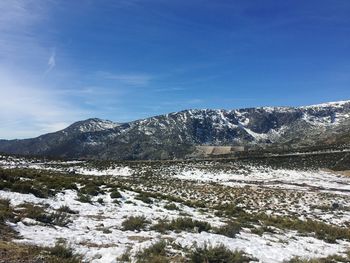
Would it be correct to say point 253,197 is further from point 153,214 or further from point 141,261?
point 141,261

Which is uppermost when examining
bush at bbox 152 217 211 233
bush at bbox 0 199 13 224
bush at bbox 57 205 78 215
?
bush at bbox 0 199 13 224

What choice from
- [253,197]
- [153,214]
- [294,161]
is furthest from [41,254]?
[294,161]

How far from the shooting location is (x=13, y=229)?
404 inches

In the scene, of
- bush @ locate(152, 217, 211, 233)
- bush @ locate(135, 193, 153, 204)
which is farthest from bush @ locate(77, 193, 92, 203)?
bush @ locate(152, 217, 211, 233)

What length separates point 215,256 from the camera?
10055mm

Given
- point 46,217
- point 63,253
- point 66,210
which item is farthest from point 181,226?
point 63,253

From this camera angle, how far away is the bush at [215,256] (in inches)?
389

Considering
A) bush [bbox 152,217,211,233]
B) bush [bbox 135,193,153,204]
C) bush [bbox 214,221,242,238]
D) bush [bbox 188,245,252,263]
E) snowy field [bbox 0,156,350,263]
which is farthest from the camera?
bush [bbox 135,193,153,204]

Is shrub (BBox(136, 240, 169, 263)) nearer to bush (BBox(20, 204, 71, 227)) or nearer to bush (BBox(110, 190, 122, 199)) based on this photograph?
bush (BBox(20, 204, 71, 227))

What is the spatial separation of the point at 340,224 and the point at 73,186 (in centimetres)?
1749

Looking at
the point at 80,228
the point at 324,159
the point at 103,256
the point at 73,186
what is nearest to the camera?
the point at 103,256

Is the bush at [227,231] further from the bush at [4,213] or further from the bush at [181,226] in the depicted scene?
the bush at [4,213]

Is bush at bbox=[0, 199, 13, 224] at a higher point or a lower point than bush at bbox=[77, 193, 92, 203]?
higher

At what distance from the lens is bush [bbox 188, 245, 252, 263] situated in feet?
32.4
